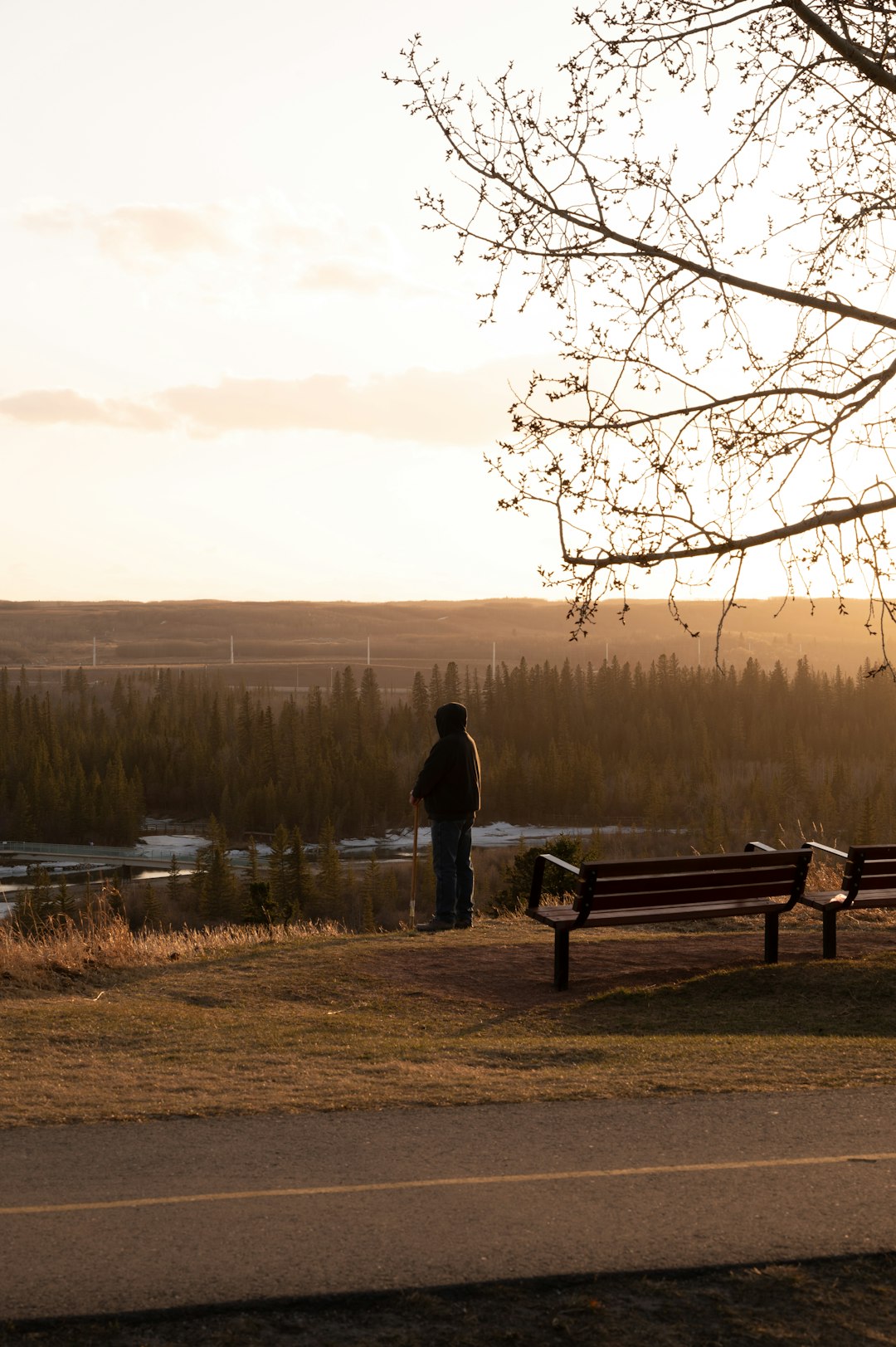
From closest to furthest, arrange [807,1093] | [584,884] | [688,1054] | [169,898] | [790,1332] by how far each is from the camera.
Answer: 1. [790,1332]
2. [807,1093]
3. [688,1054]
4. [584,884]
5. [169,898]

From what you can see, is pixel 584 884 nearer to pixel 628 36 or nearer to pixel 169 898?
pixel 628 36

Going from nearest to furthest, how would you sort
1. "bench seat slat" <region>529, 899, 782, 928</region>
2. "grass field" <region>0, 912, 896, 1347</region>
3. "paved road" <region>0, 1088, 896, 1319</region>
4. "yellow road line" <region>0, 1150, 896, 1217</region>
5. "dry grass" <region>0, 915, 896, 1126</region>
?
"grass field" <region>0, 912, 896, 1347</region> < "paved road" <region>0, 1088, 896, 1319</region> < "yellow road line" <region>0, 1150, 896, 1217</region> < "dry grass" <region>0, 915, 896, 1126</region> < "bench seat slat" <region>529, 899, 782, 928</region>

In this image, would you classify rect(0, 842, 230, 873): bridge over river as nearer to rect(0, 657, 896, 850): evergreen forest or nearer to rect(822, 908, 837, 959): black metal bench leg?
rect(0, 657, 896, 850): evergreen forest

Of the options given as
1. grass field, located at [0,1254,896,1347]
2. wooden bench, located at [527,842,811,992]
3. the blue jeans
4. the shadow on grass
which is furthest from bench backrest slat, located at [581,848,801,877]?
grass field, located at [0,1254,896,1347]

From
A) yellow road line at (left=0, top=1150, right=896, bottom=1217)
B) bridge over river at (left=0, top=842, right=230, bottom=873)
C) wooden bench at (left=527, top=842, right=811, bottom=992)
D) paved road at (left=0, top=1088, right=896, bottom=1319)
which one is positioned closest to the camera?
paved road at (left=0, top=1088, right=896, bottom=1319)

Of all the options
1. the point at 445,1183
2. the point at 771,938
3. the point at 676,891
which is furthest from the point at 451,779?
the point at 445,1183

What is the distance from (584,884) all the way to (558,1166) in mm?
5456

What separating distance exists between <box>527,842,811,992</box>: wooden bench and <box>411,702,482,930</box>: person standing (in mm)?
2553

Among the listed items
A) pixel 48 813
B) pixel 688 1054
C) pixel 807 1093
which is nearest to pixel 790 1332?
pixel 807 1093

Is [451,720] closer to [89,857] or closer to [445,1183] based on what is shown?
[445,1183]

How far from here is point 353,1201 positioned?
19.6ft

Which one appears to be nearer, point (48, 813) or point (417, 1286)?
point (417, 1286)

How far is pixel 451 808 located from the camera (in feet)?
51.4

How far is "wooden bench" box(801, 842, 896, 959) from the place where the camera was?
42.7 feet
